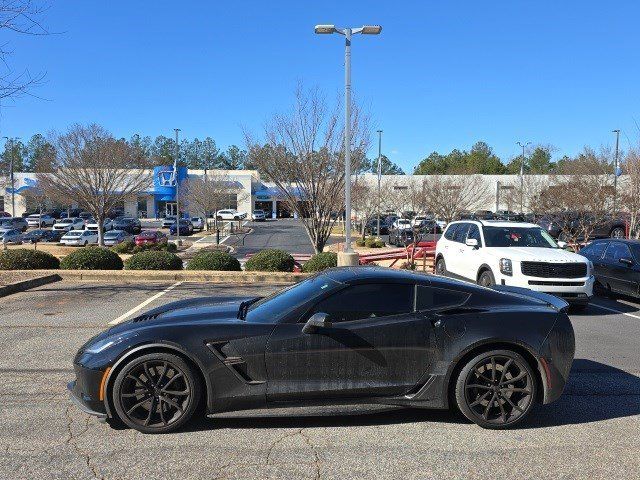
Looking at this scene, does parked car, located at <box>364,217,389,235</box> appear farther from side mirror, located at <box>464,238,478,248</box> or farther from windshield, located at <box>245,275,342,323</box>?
windshield, located at <box>245,275,342,323</box>

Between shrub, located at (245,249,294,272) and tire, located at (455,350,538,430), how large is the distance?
33.4 feet

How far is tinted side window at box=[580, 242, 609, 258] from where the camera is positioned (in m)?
12.3

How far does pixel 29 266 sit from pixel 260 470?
483 inches

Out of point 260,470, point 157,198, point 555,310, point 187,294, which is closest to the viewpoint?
point 260,470

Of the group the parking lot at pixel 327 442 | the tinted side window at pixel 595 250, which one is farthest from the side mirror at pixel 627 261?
the parking lot at pixel 327 442

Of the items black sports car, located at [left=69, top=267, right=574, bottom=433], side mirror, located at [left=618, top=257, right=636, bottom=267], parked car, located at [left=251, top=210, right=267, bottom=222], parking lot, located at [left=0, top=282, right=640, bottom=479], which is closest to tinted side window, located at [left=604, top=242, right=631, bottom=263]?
side mirror, located at [left=618, top=257, right=636, bottom=267]

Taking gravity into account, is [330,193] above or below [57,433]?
above

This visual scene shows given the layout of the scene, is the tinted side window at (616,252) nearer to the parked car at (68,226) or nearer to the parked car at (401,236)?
the parked car at (401,236)

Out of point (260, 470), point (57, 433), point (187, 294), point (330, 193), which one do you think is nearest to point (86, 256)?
point (187, 294)

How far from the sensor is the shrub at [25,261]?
13633mm

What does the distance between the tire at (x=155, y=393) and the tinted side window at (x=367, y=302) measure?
1.06m

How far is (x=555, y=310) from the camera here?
4.66 meters

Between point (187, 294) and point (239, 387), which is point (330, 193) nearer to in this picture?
point (187, 294)

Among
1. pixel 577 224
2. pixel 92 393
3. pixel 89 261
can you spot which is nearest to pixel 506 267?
pixel 92 393
